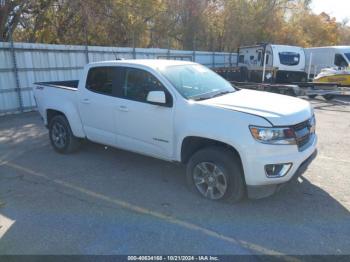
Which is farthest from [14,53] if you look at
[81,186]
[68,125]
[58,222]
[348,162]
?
[348,162]

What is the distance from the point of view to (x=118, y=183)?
4.78 metres

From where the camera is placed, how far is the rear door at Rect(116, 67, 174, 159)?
14.2ft

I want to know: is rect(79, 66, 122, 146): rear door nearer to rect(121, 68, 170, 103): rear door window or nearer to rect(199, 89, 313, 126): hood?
rect(121, 68, 170, 103): rear door window

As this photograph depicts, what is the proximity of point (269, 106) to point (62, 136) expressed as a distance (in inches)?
159

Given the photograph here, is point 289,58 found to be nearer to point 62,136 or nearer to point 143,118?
point 62,136

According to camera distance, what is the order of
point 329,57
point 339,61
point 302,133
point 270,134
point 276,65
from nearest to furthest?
point 270,134 → point 302,133 → point 276,65 → point 339,61 → point 329,57

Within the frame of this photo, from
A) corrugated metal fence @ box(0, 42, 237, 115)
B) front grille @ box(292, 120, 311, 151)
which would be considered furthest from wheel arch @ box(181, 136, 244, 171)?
corrugated metal fence @ box(0, 42, 237, 115)

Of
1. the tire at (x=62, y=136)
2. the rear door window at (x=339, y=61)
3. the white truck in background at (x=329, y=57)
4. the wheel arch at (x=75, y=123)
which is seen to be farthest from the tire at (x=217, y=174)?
the rear door window at (x=339, y=61)

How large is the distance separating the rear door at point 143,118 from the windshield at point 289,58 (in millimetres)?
15363

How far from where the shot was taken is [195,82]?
4.68 m

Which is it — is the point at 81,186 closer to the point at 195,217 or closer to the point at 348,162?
the point at 195,217

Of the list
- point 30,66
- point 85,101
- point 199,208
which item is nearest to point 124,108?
point 85,101

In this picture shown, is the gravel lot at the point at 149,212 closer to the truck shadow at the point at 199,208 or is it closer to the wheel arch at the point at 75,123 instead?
the truck shadow at the point at 199,208

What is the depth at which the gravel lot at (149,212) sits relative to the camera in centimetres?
323
